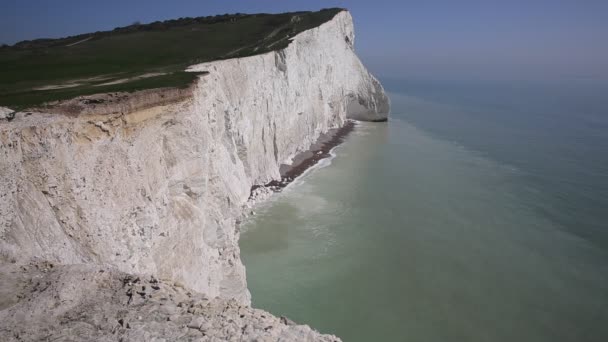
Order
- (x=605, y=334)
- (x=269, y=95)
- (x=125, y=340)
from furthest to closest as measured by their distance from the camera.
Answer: (x=269, y=95)
(x=605, y=334)
(x=125, y=340)

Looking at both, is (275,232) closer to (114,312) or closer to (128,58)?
(114,312)

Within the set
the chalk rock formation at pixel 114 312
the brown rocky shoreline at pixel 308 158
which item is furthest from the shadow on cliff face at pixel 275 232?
the chalk rock formation at pixel 114 312

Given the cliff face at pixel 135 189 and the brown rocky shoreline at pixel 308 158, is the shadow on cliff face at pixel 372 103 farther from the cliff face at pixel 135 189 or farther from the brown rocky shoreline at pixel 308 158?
the cliff face at pixel 135 189

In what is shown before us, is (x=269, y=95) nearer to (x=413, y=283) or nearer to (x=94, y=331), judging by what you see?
(x=413, y=283)

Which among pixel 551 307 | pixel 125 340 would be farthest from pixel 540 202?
pixel 125 340

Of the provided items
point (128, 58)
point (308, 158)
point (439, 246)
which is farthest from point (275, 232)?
point (128, 58)

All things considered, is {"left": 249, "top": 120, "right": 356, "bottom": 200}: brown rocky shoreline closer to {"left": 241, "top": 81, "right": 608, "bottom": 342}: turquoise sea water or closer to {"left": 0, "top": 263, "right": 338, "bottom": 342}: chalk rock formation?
{"left": 241, "top": 81, "right": 608, "bottom": 342}: turquoise sea water
